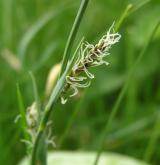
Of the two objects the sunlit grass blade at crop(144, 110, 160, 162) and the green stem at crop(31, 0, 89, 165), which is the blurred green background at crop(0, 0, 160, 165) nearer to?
the sunlit grass blade at crop(144, 110, 160, 162)

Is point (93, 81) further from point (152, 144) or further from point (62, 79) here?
point (62, 79)

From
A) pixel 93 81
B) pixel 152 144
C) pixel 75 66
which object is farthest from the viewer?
pixel 93 81

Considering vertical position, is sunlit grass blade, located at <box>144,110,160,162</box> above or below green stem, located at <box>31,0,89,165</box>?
above

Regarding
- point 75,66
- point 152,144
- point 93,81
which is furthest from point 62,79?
point 93,81

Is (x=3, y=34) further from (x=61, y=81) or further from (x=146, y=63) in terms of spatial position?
(x=61, y=81)

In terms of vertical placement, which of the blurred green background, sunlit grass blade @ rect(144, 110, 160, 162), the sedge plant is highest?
the blurred green background

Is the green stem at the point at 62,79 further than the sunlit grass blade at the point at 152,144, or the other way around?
the sunlit grass blade at the point at 152,144

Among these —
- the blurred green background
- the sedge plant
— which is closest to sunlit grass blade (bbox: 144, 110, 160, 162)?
the blurred green background

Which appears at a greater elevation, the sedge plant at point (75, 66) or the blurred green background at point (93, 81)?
the blurred green background at point (93, 81)

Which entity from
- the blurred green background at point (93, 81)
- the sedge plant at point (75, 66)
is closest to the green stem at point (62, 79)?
the sedge plant at point (75, 66)

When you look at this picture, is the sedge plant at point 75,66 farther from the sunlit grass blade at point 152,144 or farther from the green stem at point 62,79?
the sunlit grass blade at point 152,144
